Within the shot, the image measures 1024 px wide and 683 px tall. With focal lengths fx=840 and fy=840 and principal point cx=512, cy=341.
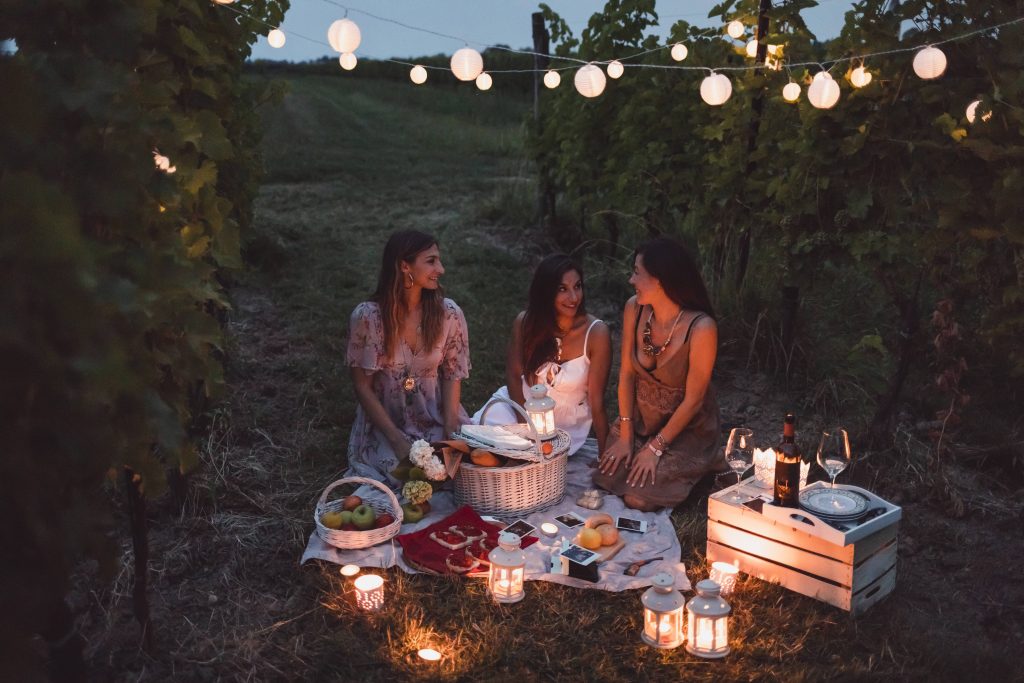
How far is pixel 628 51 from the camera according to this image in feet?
26.6

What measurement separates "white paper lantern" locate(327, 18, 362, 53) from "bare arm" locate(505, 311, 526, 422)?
196 centimetres

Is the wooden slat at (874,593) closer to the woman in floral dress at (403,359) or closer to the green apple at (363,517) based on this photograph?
the green apple at (363,517)

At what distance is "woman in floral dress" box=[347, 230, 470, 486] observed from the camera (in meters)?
4.88

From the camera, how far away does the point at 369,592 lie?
3.62 meters

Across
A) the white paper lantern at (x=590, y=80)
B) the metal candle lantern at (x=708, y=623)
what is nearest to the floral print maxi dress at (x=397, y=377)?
the white paper lantern at (x=590, y=80)

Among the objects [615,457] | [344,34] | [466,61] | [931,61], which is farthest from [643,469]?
[344,34]

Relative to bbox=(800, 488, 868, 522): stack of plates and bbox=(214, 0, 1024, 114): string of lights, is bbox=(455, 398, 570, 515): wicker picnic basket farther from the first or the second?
bbox=(214, 0, 1024, 114): string of lights

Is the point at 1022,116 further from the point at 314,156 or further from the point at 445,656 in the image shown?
the point at 314,156

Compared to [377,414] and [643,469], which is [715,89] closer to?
[643,469]

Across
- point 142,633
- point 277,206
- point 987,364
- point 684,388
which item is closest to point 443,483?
point 684,388

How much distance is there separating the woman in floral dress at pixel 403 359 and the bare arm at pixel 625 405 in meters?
0.98

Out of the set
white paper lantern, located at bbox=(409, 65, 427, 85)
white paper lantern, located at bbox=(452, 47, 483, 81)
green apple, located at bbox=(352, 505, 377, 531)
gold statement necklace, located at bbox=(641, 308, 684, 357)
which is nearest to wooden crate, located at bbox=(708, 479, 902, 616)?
gold statement necklace, located at bbox=(641, 308, 684, 357)

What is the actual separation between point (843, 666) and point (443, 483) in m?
2.36

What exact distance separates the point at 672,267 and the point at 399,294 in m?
1.59
